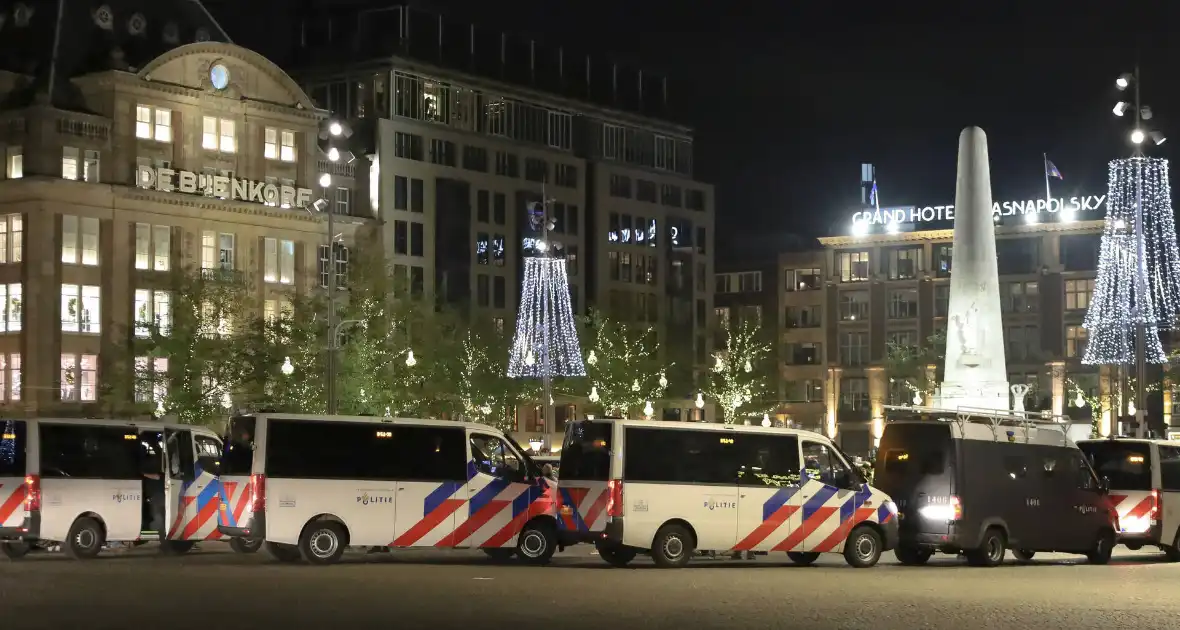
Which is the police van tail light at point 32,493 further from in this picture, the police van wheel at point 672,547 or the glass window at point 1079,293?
the glass window at point 1079,293

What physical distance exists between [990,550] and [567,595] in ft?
39.3

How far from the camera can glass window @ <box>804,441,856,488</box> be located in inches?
1329

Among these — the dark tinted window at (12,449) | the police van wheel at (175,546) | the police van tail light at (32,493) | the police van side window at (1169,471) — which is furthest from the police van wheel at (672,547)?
the police van side window at (1169,471)

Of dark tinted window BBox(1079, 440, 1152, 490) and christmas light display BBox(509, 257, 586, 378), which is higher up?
christmas light display BBox(509, 257, 586, 378)

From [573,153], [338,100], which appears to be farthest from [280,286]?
[573,153]

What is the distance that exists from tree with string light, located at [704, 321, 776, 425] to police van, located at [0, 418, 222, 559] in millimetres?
73781

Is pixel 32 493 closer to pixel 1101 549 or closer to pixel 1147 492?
pixel 1101 549

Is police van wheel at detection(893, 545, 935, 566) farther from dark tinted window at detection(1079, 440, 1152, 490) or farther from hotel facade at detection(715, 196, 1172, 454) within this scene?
hotel facade at detection(715, 196, 1172, 454)

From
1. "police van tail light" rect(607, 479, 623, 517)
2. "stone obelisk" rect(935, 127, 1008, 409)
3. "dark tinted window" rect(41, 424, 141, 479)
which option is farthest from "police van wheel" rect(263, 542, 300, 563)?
"stone obelisk" rect(935, 127, 1008, 409)

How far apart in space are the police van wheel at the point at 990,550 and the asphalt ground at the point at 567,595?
20.5 inches

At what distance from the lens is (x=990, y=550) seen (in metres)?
34.2

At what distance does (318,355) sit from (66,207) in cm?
1497

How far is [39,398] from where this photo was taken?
3120 inches

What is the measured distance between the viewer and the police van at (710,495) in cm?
3209
